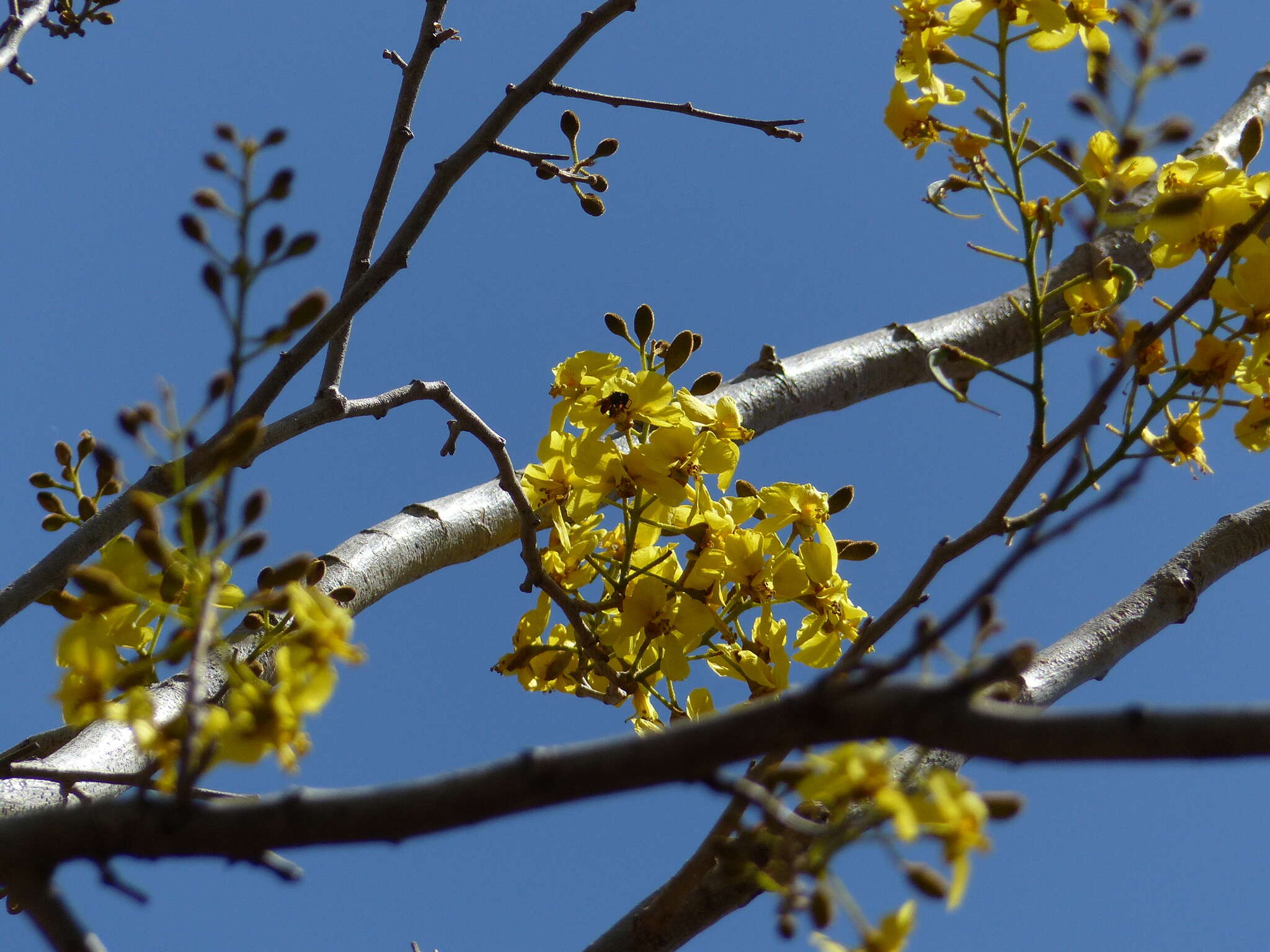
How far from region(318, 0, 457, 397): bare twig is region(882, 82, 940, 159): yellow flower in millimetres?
928

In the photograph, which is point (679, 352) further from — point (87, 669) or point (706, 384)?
point (87, 669)

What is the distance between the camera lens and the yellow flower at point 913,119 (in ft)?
6.31

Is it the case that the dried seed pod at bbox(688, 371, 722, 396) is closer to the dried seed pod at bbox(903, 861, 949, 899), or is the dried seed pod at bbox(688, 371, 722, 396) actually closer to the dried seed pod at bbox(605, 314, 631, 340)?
the dried seed pod at bbox(605, 314, 631, 340)

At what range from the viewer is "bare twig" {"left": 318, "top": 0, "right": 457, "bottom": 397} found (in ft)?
6.84

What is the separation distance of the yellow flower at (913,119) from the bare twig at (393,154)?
928 millimetres

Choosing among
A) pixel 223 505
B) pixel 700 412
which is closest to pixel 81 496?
pixel 223 505

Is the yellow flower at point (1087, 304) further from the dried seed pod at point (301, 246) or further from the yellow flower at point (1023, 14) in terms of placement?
the dried seed pod at point (301, 246)

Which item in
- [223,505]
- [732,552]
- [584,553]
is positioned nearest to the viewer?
[223,505]

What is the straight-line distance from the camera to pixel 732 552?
1829mm

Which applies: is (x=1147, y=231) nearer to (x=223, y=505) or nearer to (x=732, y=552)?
(x=732, y=552)

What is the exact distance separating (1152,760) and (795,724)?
24cm

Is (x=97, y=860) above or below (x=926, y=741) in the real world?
above

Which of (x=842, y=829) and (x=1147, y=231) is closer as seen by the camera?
(x=842, y=829)

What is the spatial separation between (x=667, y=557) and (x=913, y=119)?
0.95 metres
